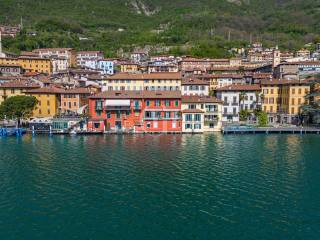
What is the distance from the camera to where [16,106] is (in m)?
80.1

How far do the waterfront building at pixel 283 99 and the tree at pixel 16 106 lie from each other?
Result: 55.8 meters

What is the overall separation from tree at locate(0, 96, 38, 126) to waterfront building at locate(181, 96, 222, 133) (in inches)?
1336

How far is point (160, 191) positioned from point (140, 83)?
57.3 m

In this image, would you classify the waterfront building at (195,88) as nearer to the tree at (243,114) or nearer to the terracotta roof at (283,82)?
the tree at (243,114)

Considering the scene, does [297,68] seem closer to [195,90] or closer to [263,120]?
[263,120]

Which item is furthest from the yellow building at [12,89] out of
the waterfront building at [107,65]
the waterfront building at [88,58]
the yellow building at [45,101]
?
the waterfront building at [88,58]

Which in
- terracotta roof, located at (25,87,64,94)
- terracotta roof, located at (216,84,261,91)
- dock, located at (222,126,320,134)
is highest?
terracotta roof, located at (216,84,261,91)

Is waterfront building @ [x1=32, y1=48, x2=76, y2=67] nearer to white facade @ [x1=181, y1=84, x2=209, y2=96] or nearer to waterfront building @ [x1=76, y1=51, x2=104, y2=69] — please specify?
waterfront building @ [x1=76, y1=51, x2=104, y2=69]

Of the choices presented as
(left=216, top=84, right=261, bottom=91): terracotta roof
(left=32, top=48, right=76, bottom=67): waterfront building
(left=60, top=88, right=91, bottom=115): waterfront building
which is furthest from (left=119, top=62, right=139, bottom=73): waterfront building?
(left=216, top=84, right=261, bottom=91): terracotta roof

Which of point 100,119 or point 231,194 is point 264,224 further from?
point 100,119

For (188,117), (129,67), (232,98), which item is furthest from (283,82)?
(129,67)

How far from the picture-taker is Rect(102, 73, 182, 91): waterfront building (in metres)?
92.5

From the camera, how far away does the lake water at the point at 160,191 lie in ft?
95.9

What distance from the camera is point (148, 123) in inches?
3123
